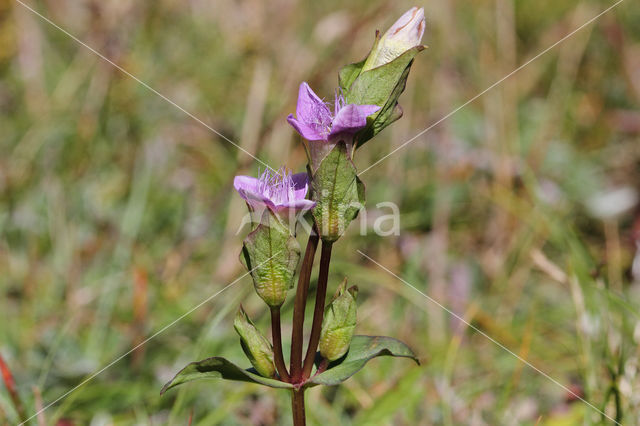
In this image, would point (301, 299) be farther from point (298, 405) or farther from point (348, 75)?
point (348, 75)

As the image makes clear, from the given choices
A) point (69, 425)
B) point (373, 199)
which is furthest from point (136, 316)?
point (373, 199)

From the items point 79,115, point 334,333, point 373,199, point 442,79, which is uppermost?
point 79,115

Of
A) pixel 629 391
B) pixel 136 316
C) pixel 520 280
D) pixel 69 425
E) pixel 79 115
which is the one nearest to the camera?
pixel 629 391

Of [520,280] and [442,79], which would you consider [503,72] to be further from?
[520,280]

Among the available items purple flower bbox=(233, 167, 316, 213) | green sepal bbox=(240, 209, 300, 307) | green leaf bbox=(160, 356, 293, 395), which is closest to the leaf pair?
green leaf bbox=(160, 356, 293, 395)

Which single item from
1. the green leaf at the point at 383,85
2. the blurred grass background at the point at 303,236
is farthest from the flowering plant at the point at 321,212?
the blurred grass background at the point at 303,236

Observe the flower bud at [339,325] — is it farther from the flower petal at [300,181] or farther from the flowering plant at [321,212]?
the flower petal at [300,181]
